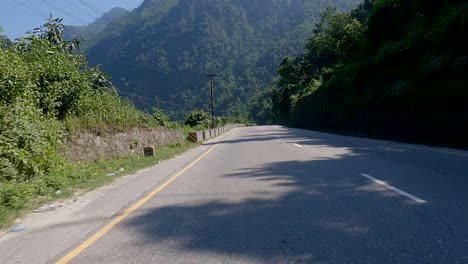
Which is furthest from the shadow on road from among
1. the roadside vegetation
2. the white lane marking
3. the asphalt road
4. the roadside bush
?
the roadside bush

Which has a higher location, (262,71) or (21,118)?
(262,71)

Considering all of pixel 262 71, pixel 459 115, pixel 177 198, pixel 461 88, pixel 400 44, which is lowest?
pixel 177 198

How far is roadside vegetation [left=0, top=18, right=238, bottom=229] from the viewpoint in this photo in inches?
342

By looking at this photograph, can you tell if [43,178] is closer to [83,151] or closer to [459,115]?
[83,151]

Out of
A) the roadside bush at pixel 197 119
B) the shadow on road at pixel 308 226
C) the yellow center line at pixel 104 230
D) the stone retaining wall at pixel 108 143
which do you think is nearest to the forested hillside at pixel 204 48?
the roadside bush at pixel 197 119

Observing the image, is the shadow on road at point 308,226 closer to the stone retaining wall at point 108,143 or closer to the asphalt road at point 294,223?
the asphalt road at point 294,223

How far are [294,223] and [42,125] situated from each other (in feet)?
26.5

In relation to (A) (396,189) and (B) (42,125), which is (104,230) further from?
(B) (42,125)

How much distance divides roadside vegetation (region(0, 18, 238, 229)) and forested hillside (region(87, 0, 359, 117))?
75957mm

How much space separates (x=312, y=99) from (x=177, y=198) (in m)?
44.1

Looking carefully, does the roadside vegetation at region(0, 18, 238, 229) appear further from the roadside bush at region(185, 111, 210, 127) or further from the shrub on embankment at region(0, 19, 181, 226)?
the roadside bush at region(185, 111, 210, 127)

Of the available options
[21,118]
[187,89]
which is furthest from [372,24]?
[187,89]

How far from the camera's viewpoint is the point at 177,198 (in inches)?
324

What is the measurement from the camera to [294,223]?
5793mm
